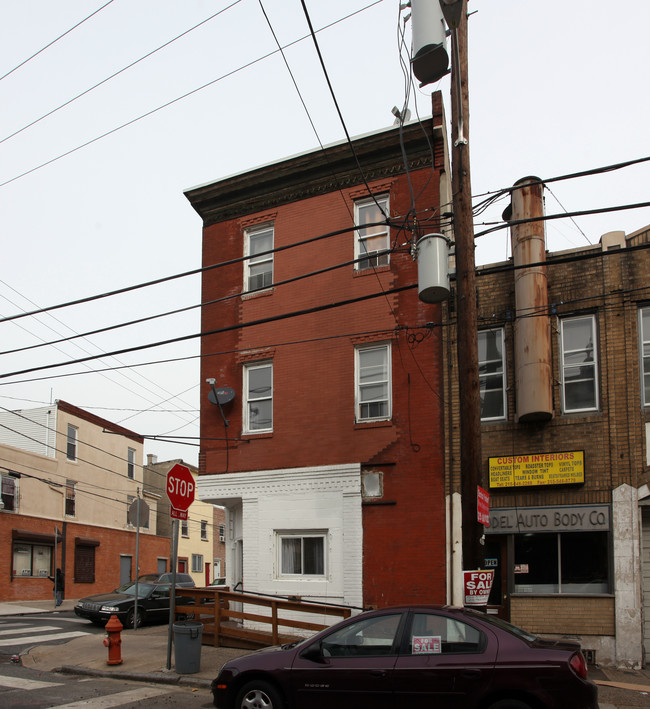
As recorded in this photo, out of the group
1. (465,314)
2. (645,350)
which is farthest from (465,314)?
(645,350)

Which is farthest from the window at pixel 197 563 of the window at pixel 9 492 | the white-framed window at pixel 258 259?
the white-framed window at pixel 258 259

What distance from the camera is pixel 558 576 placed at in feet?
44.1

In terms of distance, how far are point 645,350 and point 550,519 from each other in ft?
11.9

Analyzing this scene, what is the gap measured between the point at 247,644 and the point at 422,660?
7.42 metres

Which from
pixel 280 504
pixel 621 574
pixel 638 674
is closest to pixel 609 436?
pixel 621 574

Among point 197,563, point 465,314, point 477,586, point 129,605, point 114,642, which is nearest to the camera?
point 477,586

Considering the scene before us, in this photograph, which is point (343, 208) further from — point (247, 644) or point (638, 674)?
point (638, 674)

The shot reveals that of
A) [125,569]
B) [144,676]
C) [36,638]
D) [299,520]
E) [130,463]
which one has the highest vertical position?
[130,463]

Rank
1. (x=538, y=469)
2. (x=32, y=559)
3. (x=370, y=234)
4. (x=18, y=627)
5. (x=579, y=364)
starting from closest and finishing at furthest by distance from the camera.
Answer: (x=538, y=469) < (x=579, y=364) < (x=370, y=234) < (x=18, y=627) < (x=32, y=559)

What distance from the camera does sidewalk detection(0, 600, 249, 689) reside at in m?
A: 11.2

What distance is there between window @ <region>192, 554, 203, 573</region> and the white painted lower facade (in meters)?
34.3

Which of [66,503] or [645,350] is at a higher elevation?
[645,350]

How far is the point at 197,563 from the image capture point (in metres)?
50.4

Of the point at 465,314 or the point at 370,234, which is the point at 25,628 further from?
the point at 465,314
